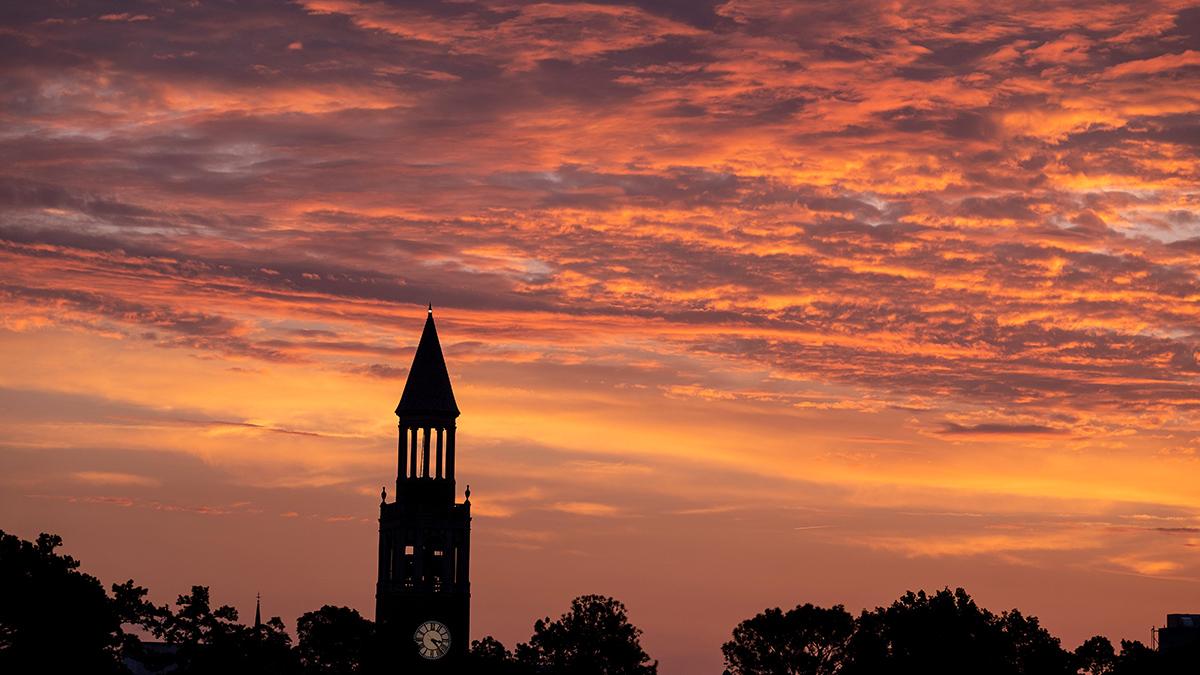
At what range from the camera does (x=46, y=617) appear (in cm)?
11338

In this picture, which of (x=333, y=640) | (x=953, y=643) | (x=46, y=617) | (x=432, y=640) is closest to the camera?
(x=46, y=617)

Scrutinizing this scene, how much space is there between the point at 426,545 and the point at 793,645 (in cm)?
5516

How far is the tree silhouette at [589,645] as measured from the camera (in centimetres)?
17100

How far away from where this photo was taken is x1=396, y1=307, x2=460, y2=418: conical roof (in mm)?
132500

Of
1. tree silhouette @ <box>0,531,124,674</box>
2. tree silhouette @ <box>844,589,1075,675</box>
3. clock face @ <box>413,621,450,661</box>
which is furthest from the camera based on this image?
tree silhouette @ <box>844,589,1075,675</box>

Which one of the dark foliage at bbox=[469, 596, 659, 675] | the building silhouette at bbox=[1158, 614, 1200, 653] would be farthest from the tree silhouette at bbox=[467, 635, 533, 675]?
the building silhouette at bbox=[1158, 614, 1200, 653]

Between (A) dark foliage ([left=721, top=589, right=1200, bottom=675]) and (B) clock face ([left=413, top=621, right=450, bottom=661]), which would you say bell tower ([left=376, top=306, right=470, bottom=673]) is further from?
(A) dark foliage ([left=721, top=589, right=1200, bottom=675])

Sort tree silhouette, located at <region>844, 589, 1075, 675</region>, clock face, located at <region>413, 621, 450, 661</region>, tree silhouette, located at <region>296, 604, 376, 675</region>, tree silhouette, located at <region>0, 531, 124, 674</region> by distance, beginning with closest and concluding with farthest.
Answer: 1. tree silhouette, located at <region>0, 531, 124, 674</region>
2. clock face, located at <region>413, 621, 450, 661</region>
3. tree silhouette, located at <region>844, 589, 1075, 675</region>
4. tree silhouette, located at <region>296, 604, 376, 675</region>

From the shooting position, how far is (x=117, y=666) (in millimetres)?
121188

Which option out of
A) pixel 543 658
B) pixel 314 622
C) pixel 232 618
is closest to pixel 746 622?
pixel 543 658

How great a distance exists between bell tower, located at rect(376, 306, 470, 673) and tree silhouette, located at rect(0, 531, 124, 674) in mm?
20824

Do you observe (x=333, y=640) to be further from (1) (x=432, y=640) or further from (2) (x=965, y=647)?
(2) (x=965, y=647)

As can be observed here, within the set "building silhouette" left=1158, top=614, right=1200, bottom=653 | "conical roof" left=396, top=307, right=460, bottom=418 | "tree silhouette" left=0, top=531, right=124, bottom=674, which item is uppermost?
"conical roof" left=396, top=307, right=460, bottom=418

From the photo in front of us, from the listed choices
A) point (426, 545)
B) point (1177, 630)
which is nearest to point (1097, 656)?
point (1177, 630)
